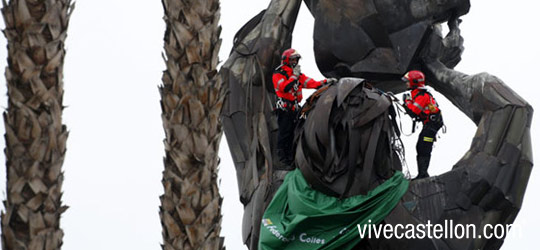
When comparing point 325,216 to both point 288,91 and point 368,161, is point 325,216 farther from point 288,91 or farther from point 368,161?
point 288,91

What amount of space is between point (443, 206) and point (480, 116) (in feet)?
4.49

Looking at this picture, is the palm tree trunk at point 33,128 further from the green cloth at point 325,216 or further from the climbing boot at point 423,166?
the climbing boot at point 423,166

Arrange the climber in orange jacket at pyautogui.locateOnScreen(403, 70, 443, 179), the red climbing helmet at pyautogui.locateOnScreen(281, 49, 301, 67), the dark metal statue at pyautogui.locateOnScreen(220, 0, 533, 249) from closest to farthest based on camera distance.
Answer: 1. the dark metal statue at pyautogui.locateOnScreen(220, 0, 533, 249)
2. the climber in orange jacket at pyautogui.locateOnScreen(403, 70, 443, 179)
3. the red climbing helmet at pyautogui.locateOnScreen(281, 49, 301, 67)

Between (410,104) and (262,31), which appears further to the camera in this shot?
(262,31)

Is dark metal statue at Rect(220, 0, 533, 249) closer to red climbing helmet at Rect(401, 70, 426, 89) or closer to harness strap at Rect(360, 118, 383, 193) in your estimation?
harness strap at Rect(360, 118, 383, 193)

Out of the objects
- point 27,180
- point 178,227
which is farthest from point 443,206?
point 27,180

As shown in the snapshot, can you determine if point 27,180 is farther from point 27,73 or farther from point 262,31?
point 262,31

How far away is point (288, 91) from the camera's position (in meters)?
14.0

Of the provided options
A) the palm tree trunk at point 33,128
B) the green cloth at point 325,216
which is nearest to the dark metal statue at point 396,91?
the green cloth at point 325,216

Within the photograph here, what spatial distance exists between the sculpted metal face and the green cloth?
1959 mm

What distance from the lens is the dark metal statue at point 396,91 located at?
12.9 m

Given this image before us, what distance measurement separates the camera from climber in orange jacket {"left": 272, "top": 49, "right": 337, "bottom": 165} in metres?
13.9

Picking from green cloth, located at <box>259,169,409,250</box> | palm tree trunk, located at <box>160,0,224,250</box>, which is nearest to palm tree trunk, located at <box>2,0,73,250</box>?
palm tree trunk, located at <box>160,0,224,250</box>

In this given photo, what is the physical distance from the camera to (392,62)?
14219 millimetres
